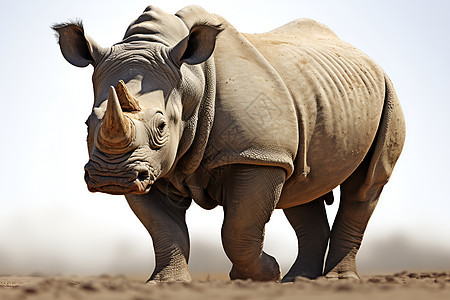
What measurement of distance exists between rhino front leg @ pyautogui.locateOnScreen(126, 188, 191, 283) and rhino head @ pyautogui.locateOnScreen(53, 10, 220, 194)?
72 cm

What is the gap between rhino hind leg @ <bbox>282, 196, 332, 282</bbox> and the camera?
31.4 ft

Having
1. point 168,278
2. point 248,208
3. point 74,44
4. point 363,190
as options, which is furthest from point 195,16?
point 363,190

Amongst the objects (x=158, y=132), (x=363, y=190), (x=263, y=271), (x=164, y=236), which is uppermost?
(x=158, y=132)

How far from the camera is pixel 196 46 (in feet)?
23.3

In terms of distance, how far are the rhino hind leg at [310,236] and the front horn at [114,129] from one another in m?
3.84

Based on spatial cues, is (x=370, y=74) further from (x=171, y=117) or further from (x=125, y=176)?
(x=125, y=176)

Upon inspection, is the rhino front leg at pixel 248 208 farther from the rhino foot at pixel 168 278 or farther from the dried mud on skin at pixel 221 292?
the dried mud on skin at pixel 221 292

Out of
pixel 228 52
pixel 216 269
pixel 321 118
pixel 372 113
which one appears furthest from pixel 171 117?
pixel 216 269

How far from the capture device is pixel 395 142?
909 cm

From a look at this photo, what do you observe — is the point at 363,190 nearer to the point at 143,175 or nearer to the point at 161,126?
the point at 161,126

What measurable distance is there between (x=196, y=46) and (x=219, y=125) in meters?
0.74

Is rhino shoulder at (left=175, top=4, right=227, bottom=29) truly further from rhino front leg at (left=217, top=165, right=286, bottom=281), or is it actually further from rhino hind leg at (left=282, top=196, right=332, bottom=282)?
rhino hind leg at (left=282, top=196, right=332, bottom=282)

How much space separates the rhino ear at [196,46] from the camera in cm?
699

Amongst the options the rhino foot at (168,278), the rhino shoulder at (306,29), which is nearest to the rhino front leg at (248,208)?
the rhino foot at (168,278)
